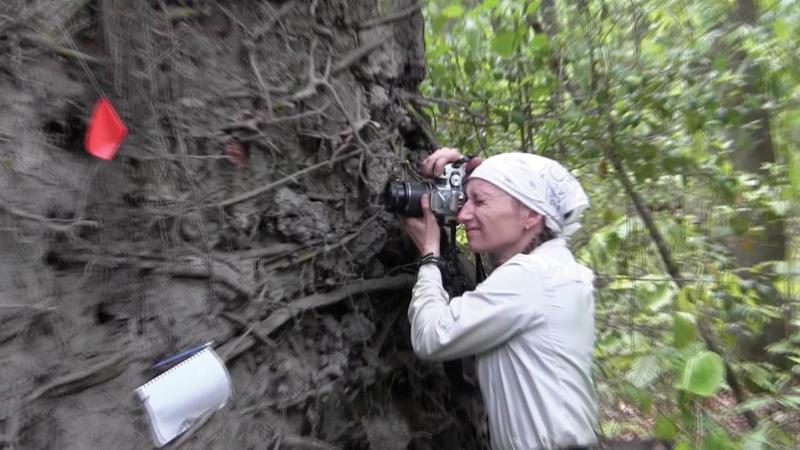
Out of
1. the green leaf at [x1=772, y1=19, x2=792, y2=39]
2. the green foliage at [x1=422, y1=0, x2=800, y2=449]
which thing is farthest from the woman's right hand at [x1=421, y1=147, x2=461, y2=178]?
the green leaf at [x1=772, y1=19, x2=792, y2=39]

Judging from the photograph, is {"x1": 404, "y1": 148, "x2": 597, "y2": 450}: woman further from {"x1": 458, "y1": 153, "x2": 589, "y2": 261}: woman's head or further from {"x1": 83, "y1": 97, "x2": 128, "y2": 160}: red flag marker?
{"x1": 83, "y1": 97, "x2": 128, "y2": 160}: red flag marker

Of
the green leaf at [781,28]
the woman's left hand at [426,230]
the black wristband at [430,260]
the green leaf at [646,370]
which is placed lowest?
the green leaf at [646,370]

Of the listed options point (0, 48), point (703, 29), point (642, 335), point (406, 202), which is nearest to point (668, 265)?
point (642, 335)

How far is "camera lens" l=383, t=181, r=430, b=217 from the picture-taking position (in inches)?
78.5

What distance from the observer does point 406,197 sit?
1991mm

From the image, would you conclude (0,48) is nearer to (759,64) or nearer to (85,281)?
(85,281)

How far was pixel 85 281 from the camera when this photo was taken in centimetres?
128

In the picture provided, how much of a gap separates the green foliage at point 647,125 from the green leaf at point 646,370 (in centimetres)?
32

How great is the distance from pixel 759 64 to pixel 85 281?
10.3ft

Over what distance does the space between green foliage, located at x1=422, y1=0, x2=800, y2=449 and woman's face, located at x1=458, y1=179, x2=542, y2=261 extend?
942 millimetres

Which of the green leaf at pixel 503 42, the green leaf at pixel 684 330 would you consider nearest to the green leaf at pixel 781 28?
the green leaf at pixel 503 42

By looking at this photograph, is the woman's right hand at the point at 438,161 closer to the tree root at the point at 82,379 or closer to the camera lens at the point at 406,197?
the camera lens at the point at 406,197

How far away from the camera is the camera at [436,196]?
1.99 metres

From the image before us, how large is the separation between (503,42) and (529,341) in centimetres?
155
